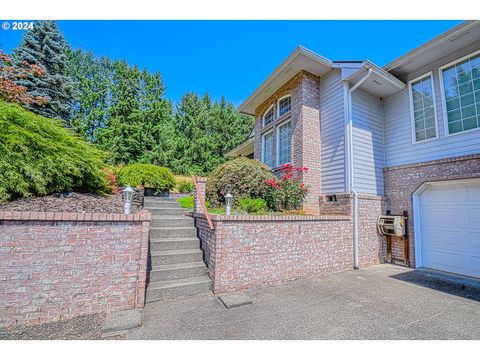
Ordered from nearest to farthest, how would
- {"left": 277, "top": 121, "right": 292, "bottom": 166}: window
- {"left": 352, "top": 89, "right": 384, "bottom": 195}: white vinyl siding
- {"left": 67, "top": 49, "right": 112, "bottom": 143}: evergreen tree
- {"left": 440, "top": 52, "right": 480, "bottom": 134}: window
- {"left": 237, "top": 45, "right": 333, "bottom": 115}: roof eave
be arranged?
{"left": 440, "top": 52, "right": 480, "bottom": 134}: window, {"left": 352, "top": 89, "right": 384, "bottom": 195}: white vinyl siding, {"left": 237, "top": 45, "right": 333, "bottom": 115}: roof eave, {"left": 277, "top": 121, "right": 292, "bottom": 166}: window, {"left": 67, "top": 49, "right": 112, "bottom": 143}: evergreen tree

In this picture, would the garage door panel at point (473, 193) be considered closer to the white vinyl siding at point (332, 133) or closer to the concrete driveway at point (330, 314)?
the concrete driveway at point (330, 314)

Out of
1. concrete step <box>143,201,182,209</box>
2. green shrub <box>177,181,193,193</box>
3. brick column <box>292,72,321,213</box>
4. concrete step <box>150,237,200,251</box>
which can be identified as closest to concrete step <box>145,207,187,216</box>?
concrete step <box>143,201,182,209</box>

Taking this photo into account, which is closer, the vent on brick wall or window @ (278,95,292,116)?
the vent on brick wall

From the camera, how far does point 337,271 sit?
5.44 metres

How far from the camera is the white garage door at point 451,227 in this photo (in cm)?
509

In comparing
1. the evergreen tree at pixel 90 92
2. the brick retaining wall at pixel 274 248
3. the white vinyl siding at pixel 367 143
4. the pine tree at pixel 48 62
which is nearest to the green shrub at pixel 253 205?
the brick retaining wall at pixel 274 248

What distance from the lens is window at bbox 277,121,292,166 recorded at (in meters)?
8.02

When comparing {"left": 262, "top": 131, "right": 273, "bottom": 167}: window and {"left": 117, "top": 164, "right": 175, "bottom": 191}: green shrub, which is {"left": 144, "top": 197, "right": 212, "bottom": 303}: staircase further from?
{"left": 262, "top": 131, "right": 273, "bottom": 167}: window

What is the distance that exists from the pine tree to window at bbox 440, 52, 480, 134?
1716cm

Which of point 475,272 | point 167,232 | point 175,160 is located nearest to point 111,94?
point 175,160

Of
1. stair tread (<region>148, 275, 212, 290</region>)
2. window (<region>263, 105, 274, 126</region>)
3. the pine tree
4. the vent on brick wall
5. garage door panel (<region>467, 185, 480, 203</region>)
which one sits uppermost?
the pine tree

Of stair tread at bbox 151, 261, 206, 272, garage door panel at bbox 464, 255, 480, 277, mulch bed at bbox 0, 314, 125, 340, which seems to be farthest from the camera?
garage door panel at bbox 464, 255, 480, 277
